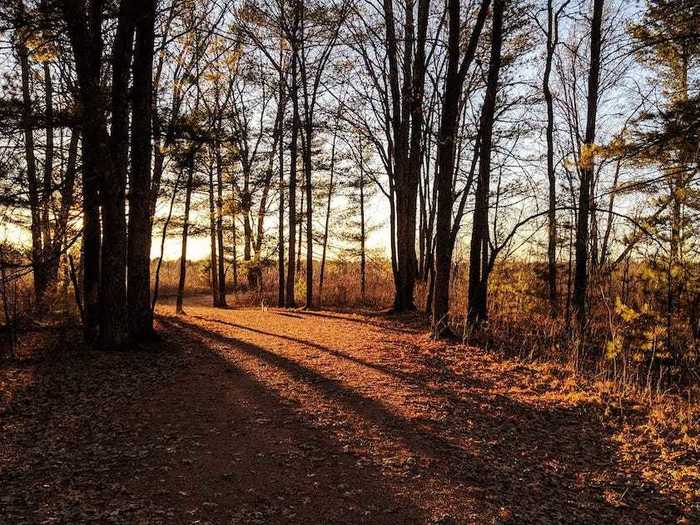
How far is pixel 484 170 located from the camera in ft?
36.3

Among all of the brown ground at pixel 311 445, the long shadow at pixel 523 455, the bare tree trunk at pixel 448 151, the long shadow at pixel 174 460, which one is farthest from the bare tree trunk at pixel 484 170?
the long shadow at pixel 174 460

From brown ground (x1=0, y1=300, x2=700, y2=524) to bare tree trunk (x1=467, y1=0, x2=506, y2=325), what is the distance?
3.01 meters

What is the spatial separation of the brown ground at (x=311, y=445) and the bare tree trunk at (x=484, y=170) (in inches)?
118

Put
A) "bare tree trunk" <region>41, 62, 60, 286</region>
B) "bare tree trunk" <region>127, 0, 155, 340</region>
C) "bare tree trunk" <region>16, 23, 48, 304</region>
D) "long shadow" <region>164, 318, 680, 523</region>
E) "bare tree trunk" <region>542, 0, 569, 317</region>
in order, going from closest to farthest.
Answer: "long shadow" <region>164, 318, 680, 523</region>, "bare tree trunk" <region>16, 23, 48, 304</region>, "bare tree trunk" <region>41, 62, 60, 286</region>, "bare tree trunk" <region>127, 0, 155, 340</region>, "bare tree trunk" <region>542, 0, 569, 317</region>

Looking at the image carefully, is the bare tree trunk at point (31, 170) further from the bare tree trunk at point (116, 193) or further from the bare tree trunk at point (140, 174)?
the bare tree trunk at point (140, 174)

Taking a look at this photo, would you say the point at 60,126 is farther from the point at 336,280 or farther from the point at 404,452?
the point at 336,280

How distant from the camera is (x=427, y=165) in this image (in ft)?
64.3

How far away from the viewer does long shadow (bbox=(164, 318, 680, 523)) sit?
14.7ft

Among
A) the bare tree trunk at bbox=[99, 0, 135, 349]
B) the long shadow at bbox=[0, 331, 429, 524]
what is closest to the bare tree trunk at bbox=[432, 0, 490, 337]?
the long shadow at bbox=[0, 331, 429, 524]

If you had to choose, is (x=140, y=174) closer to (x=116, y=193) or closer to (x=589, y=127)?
(x=116, y=193)

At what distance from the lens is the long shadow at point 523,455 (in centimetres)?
449

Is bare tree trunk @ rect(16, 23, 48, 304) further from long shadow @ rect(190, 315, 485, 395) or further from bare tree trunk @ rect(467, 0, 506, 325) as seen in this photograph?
bare tree trunk @ rect(467, 0, 506, 325)

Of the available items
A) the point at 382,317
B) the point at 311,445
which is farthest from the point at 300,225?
the point at 311,445

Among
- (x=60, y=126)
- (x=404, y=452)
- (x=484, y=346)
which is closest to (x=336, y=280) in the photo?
(x=484, y=346)
